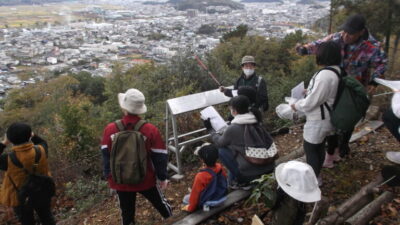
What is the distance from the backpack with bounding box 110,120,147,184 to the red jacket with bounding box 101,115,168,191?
5 cm

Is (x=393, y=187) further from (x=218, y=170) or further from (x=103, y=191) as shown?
(x=103, y=191)

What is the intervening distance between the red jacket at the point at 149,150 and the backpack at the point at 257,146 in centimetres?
81

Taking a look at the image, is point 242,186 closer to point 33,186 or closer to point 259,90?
point 259,90

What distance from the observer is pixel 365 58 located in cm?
319

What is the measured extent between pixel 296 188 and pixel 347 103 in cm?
112

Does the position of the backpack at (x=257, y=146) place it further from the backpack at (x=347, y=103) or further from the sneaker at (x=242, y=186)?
the backpack at (x=347, y=103)

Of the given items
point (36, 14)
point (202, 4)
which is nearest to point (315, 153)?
point (202, 4)

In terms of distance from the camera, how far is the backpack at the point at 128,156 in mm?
2447

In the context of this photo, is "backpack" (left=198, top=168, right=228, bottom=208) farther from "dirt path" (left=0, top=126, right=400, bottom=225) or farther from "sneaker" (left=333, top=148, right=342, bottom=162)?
"sneaker" (left=333, top=148, right=342, bottom=162)

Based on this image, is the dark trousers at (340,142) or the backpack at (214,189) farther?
the dark trousers at (340,142)

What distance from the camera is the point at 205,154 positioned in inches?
107

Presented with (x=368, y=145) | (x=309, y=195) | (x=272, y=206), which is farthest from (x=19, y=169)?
(x=368, y=145)

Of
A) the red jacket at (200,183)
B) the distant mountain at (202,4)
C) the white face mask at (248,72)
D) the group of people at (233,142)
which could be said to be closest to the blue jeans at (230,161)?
the group of people at (233,142)

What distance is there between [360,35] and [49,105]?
20753 mm
